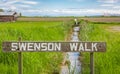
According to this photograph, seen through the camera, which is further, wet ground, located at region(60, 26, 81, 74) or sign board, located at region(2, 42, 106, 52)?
wet ground, located at region(60, 26, 81, 74)

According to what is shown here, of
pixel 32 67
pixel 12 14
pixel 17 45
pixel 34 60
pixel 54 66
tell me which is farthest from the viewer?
pixel 12 14

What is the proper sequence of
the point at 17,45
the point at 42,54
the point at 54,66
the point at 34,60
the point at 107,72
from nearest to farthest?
1. the point at 17,45
2. the point at 107,72
3. the point at 34,60
4. the point at 54,66
5. the point at 42,54

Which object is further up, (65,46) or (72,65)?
(65,46)

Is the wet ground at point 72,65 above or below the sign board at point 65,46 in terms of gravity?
below

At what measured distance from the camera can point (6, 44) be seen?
20.8 ft

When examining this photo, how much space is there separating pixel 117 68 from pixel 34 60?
7.26ft

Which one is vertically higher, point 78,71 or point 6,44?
point 6,44

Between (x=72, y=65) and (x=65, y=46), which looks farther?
(x=72, y=65)

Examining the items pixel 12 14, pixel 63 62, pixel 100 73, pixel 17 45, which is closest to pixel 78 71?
pixel 100 73

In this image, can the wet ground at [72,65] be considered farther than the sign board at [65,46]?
Yes

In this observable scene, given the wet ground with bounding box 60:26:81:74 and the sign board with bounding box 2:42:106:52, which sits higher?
the sign board with bounding box 2:42:106:52

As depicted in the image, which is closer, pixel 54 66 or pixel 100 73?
pixel 100 73

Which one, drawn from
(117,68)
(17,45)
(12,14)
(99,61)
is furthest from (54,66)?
(12,14)

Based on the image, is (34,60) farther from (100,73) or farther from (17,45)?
(17,45)
